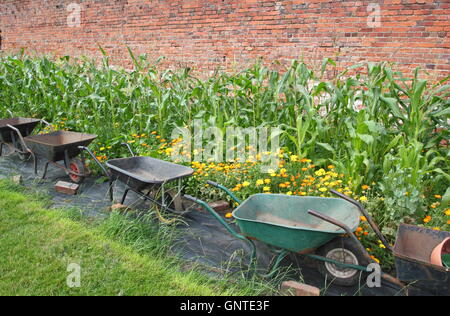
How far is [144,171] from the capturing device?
405 centimetres

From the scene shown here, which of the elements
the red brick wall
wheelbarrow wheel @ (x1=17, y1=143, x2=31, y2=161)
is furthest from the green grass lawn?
the red brick wall

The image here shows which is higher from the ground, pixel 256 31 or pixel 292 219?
pixel 256 31

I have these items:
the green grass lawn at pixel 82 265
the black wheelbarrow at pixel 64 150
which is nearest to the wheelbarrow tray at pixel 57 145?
the black wheelbarrow at pixel 64 150

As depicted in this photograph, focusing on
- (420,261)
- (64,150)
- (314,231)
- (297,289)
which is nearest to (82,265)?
(297,289)

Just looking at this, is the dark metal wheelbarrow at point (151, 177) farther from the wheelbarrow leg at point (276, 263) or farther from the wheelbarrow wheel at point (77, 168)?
the wheelbarrow leg at point (276, 263)

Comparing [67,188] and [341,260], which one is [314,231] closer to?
[341,260]

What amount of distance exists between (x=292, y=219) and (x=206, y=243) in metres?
0.81

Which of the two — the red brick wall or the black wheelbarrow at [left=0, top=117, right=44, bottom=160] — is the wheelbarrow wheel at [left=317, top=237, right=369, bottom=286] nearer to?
the red brick wall

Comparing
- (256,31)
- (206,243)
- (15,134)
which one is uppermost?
(256,31)

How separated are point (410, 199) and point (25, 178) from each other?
449 centimetres

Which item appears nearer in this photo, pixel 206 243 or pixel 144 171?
pixel 206 243

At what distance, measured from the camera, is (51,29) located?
11.6 metres

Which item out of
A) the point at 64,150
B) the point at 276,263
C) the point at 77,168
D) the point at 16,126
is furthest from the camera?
the point at 16,126

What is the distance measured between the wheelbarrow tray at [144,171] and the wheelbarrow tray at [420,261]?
1.91 meters
